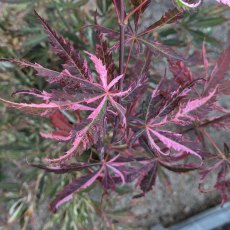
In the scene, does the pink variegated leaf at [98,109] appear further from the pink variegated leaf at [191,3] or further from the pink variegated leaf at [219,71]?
the pink variegated leaf at [219,71]

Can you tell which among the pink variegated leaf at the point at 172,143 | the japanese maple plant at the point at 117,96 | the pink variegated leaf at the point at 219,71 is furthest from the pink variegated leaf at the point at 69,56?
the pink variegated leaf at the point at 219,71

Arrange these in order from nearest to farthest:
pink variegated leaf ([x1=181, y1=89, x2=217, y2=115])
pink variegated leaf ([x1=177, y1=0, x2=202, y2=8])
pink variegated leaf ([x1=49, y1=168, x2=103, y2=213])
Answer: pink variegated leaf ([x1=177, y1=0, x2=202, y2=8]) < pink variegated leaf ([x1=181, y1=89, x2=217, y2=115]) < pink variegated leaf ([x1=49, y1=168, x2=103, y2=213])

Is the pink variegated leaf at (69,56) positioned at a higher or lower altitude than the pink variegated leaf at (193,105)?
higher

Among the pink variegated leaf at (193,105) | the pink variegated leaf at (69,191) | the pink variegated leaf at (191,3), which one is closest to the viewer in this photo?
the pink variegated leaf at (191,3)

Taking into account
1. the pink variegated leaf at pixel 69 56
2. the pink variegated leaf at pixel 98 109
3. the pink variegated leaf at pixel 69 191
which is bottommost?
the pink variegated leaf at pixel 69 191

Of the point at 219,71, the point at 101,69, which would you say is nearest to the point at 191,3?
the point at 101,69

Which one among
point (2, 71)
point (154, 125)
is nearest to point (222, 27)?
point (2, 71)

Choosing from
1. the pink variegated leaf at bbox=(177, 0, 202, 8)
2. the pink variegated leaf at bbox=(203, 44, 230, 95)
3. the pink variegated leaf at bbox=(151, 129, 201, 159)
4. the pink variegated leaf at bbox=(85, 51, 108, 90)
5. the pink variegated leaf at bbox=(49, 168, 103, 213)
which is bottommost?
the pink variegated leaf at bbox=(49, 168, 103, 213)

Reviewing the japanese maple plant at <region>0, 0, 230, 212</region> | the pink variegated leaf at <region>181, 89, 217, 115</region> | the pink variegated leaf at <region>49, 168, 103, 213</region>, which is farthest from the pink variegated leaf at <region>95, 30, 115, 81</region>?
the pink variegated leaf at <region>49, 168, 103, 213</region>

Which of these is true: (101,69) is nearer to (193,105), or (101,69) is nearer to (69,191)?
(193,105)

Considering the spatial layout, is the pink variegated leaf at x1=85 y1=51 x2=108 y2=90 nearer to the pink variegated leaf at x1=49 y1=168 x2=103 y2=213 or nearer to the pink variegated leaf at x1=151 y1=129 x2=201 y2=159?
the pink variegated leaf at x1=151 y1=129 x2=201 y2=159

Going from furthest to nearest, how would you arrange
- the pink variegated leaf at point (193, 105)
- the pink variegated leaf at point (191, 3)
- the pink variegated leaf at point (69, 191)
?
1. the pink variegated leaf at point (69, 191)
2. the pink variegated leaf at point (193, 105)
3. the pink variegated leaf at point (191, 3)

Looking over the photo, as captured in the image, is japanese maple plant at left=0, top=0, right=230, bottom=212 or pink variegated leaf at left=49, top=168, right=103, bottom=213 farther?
pink variegated leaf at left=49, top=168, right=103, bottom=213
